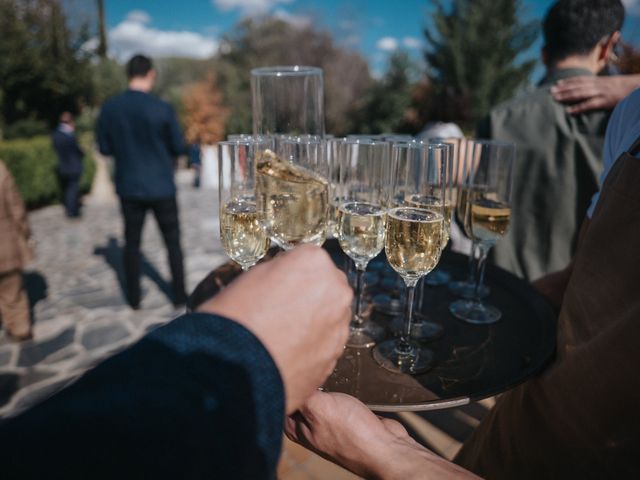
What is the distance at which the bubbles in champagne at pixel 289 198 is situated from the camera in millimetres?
1213

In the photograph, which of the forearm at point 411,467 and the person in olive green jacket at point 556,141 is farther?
the person in olive green jacket at point 556,141

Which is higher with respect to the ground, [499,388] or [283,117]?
[283,117]

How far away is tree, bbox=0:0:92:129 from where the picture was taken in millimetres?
13273

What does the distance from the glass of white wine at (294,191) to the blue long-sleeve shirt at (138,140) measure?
3.41 meters

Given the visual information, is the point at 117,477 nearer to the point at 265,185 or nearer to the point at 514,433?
the point at 265,185

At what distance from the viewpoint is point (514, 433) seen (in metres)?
1.38

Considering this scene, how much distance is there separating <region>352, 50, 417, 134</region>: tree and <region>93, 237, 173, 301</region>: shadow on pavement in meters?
14.9

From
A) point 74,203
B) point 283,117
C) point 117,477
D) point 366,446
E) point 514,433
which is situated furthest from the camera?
point 74,203

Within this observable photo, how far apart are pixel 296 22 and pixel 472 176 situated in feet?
96.9

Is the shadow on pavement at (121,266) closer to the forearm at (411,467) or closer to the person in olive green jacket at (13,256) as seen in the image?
the person in olive green jacket at (13,256)

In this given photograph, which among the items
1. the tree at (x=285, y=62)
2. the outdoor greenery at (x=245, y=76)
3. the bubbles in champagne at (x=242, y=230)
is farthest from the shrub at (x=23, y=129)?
the bubbles in champagne at (x=242, y=230)

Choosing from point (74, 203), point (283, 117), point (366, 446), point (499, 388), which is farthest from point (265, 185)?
point (74, 203)

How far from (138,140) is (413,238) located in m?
3.94

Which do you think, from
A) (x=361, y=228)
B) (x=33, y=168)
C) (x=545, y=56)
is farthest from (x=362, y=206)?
(x=33, y=168)
